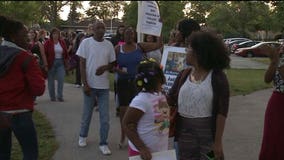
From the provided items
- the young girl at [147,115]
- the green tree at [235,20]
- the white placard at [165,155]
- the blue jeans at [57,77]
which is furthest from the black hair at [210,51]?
the green tree at [235,20]

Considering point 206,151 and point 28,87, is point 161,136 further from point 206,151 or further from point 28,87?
point 28,87

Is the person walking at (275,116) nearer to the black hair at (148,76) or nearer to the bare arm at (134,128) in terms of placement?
the black hair at (148,76)

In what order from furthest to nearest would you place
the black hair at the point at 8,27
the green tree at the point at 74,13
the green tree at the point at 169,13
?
the green tree at the point at 74,13 → the green tree at the point at 169,13 → the black hair at the point at 8,27

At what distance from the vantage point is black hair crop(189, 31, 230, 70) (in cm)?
395

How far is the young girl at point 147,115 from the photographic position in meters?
3.81

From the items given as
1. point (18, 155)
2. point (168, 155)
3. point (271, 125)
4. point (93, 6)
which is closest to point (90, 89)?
point (18, 155)

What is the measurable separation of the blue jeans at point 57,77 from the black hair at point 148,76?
8435 mm

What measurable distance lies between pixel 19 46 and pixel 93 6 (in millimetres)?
99815

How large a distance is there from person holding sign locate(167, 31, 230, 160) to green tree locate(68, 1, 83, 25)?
85573mm

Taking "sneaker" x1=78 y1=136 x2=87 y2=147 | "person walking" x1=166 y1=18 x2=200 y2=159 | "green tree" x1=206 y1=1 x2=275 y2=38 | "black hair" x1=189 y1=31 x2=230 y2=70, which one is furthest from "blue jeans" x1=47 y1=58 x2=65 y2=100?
"green tree" x1=206 y1=1 x2=275 y2=38

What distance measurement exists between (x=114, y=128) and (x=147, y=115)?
16.6 feet

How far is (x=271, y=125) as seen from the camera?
479cm

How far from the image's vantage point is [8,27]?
4695 millimetres

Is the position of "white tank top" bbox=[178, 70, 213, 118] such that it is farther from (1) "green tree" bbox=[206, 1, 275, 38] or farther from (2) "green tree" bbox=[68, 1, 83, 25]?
(2) "green tree" bbox=[68, 1, 83, 25]
